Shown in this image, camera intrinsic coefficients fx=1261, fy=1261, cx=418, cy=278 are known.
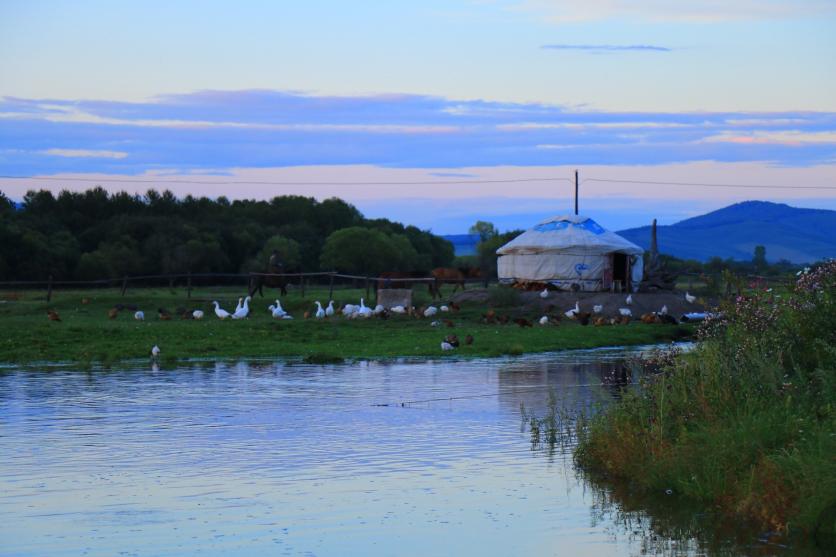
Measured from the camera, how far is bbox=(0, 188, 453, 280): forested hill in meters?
71.6

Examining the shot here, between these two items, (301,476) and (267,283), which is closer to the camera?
(301,476)

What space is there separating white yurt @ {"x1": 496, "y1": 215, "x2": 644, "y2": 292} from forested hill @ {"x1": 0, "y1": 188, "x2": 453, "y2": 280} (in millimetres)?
27759

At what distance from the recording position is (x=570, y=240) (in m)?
53.1

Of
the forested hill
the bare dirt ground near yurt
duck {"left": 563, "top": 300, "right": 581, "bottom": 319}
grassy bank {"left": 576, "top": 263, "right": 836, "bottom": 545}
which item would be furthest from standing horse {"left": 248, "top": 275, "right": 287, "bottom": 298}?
grassy bank {"left": 576, "top": 263, "right": 836, "bottom": 545}

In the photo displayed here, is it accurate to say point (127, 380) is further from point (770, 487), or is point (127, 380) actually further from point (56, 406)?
point (770, 487)

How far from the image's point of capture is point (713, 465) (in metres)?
11.9

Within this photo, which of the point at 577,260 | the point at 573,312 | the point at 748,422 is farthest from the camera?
the point at 577,260

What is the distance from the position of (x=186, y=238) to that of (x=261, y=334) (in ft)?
170

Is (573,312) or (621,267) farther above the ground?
(621,267)

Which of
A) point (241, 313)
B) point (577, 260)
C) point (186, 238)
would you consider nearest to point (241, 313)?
point (241, 313)

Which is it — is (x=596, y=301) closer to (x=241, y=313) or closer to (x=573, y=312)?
(x=573, y=312)

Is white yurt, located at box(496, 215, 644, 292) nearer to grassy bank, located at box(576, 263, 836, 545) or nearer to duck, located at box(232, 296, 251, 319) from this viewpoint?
duck, located at box(232, 296, 251, 319)

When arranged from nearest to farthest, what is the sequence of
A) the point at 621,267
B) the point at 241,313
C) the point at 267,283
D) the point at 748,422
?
the point at 748,422, the point at 241,313, the point at 267,283, the point at 621,267

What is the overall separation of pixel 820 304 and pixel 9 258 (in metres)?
61.3
